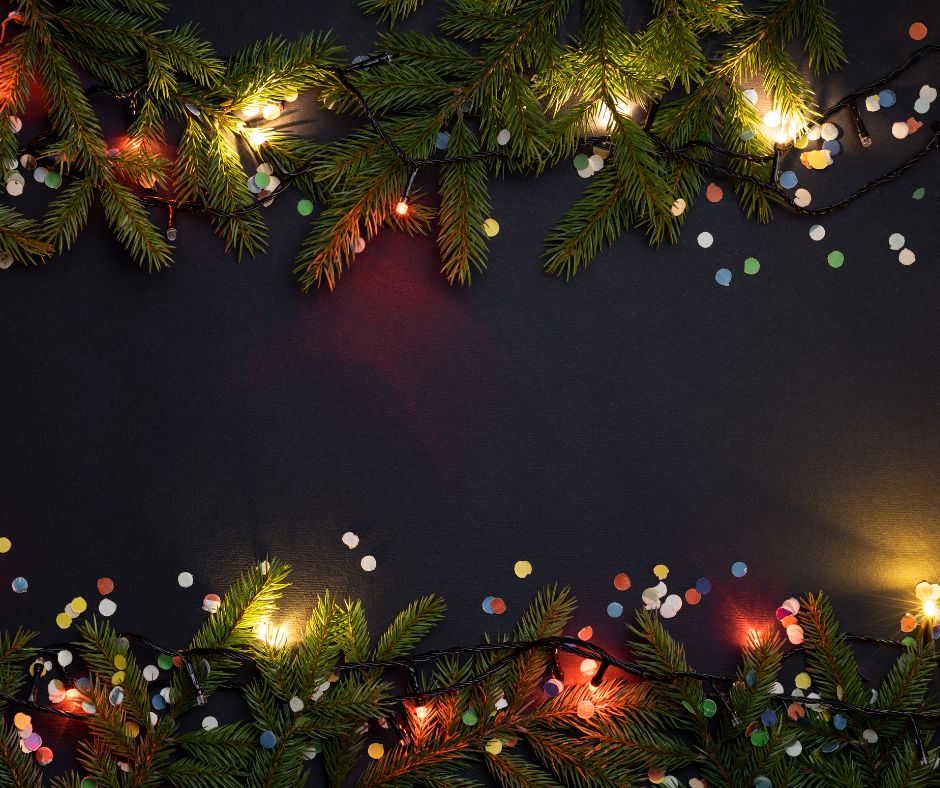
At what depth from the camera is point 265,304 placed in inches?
50.8

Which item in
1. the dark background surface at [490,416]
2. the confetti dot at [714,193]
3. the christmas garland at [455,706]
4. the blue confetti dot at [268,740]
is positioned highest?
the confetti dot at [714,193]

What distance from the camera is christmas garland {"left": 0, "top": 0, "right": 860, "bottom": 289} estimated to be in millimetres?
1229

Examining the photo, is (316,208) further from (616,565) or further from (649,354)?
(616,565)

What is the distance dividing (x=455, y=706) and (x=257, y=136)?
869 millimetres

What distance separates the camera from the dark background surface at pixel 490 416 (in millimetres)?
1280

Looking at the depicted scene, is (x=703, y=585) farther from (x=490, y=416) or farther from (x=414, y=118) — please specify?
(x=414, y=118)

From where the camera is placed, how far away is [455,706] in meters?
1.24

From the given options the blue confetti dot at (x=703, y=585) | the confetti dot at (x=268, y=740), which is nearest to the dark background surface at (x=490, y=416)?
the blue confetti dot at (x=703, y=585)

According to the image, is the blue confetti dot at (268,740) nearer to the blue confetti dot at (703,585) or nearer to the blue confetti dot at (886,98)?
the blue confetti dot at (703,585)

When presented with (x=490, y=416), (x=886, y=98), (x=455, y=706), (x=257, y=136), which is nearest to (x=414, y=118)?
(x=257, y=136)

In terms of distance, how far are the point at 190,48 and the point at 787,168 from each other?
89 centimetres

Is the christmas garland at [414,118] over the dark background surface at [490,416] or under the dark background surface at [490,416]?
over

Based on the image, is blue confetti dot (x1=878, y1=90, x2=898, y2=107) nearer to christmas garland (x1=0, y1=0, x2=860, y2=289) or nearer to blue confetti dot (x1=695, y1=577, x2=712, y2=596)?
christmas garland (x1=0, y1=0, x2=860, y2=289)

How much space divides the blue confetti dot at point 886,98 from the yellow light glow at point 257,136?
2.99ft
